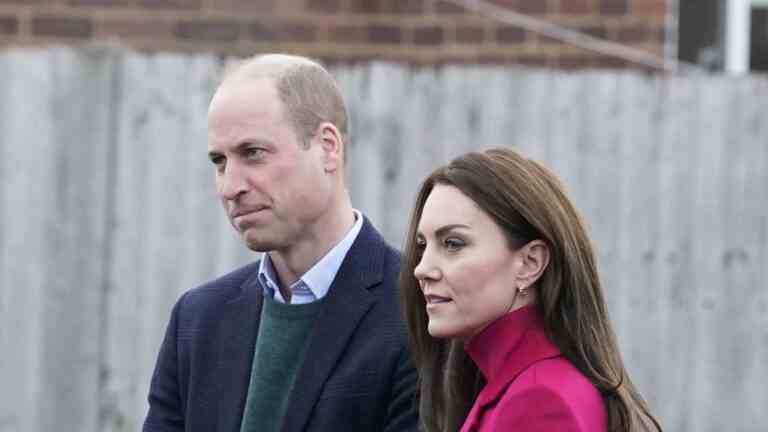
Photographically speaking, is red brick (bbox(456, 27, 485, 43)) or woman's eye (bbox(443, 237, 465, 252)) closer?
woman's eye (bbox(443, 237, 465, 252))

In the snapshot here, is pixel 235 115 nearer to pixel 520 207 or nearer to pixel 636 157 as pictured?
pixel 520 207

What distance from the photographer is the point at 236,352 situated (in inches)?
142

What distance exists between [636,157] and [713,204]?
0.37m

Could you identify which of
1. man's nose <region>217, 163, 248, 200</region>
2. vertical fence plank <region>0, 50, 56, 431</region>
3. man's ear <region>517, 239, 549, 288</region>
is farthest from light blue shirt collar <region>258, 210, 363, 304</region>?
vertical fence plank <region>0, 50, 56, 431</region>

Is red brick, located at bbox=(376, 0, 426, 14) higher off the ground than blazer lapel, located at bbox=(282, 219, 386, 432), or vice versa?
red brick, located at bbox=(376, 0, 426, 14)

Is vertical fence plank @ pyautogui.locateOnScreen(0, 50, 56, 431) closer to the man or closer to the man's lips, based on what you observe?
the man

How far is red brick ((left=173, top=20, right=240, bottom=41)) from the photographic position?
7.88 meters

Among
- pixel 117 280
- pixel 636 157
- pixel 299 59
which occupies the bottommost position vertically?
pixel 117 280

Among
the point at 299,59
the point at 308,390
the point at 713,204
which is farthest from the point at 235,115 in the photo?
the point at 713,204

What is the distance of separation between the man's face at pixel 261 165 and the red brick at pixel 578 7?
14.9 ft

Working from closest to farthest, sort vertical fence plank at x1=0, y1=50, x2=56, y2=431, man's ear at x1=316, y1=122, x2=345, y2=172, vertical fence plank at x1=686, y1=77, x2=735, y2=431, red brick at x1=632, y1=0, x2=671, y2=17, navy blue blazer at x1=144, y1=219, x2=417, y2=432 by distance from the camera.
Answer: navy blue blazer at x1=144, y1=219, x2=417, y2=432 < man's ear at x1=316, y1=122, x2=345, y2=172 < vertical fence plank at x1=686, y1=77, x2=735, y2=431 < vertical fence plank at x1=0, y1=50, x2=56, y2=431 < red brick at x1=632, y1=0, x2=671, y2=17

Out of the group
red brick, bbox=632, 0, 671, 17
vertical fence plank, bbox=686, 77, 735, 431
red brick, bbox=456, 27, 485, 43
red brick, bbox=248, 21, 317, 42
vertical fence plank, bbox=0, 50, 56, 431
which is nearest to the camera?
vertical fence plank, bbox=686, 77, 735, 431

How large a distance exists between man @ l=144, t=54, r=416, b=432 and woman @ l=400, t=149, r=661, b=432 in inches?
13.3

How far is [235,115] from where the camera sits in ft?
11.3
